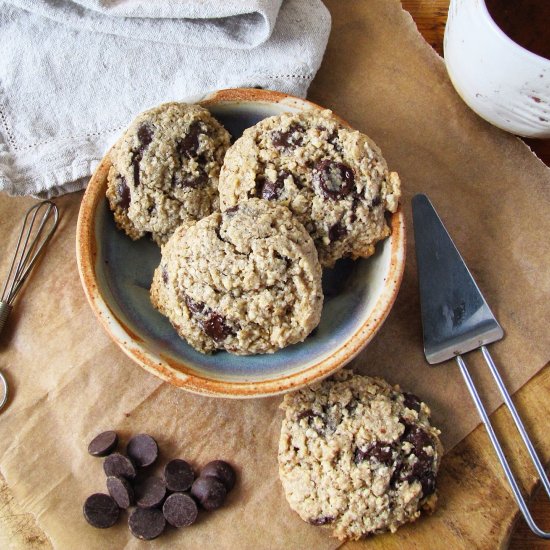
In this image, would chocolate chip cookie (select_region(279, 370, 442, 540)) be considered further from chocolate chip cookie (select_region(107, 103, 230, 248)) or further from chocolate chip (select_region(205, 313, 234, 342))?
chocolate chip cookie (select_region(107, 103, 230, 248))

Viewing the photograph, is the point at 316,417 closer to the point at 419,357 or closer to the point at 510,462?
the point at 419,357

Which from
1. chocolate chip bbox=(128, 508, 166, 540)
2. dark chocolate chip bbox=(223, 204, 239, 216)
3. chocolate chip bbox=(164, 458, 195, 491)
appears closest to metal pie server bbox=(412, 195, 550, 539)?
dark chocolate chip bbox=(223, 204, 239, 216)

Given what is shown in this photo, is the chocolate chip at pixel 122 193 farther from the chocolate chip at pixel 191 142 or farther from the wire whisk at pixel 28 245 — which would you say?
the wire whisk at pixel 28 245

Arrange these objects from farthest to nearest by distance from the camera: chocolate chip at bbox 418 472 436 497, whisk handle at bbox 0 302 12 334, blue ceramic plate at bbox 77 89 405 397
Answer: whisk handle at bbox 0 302 12 334
chocolate chip at bbox 418 472 436 497
blue ceramic plate at bbox 77 89 405 397

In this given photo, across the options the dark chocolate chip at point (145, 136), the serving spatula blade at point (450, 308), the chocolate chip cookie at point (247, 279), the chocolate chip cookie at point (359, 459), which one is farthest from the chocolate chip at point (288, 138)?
the chocolate chip cookie at point (359, 459)

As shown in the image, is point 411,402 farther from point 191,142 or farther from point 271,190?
point 191,142
